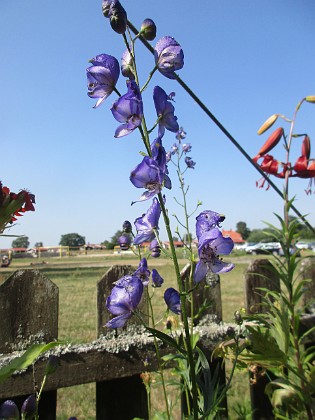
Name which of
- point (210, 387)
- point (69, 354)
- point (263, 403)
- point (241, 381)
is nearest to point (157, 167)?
point (210, 387)

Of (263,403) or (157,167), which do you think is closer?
(157,167)

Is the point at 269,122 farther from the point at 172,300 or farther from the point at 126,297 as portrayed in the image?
the point at 126,297

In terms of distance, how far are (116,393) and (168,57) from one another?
5.41ft

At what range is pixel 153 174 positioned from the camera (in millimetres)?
943

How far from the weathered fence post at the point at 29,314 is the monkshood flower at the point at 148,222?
0.87m

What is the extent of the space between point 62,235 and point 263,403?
289ft

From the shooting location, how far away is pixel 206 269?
956 mm

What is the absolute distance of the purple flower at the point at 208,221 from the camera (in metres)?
0.98

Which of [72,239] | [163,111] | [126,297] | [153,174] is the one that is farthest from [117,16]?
[72,239]

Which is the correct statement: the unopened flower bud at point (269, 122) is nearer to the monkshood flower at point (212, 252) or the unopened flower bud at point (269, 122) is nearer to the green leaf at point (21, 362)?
the monkshood flower at point (212, 252)

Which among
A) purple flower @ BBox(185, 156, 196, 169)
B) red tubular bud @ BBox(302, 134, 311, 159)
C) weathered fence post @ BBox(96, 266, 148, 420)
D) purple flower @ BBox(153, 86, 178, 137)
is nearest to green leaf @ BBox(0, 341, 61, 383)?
purple flower @ BBox(153, 86, 178, 137)

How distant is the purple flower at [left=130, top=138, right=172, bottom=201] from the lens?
932 mm

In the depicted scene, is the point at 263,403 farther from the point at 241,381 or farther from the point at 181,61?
the point at 181,61

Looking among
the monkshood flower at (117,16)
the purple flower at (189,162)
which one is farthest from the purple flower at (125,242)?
the purple flower at (189,162)
